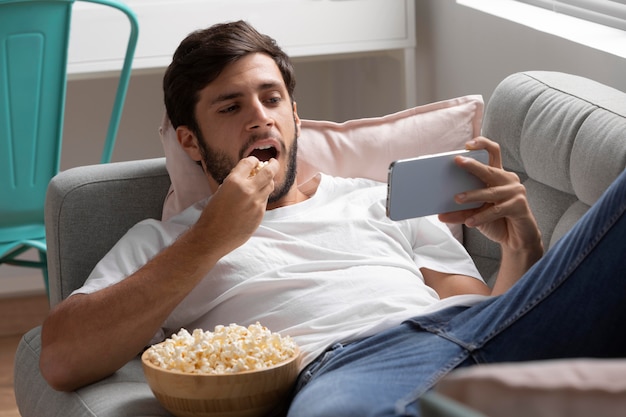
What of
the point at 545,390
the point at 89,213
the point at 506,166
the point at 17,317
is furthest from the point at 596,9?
the point at 17,317

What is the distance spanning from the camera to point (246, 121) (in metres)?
1.84

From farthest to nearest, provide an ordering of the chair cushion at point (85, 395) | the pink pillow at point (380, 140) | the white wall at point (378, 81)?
1. the white wall at point (378, 81)
2. the pink pillow at point (380, 140)
3. the chair cushion at point (85, 395)

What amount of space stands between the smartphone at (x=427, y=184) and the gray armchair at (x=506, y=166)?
0.60 feet

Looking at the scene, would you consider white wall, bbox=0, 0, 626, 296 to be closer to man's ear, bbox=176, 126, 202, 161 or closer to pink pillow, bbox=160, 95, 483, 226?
pink pillow, bbox=160, 95, 483, 226

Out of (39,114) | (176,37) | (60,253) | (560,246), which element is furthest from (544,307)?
(176,37)

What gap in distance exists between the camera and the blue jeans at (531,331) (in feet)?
4.17

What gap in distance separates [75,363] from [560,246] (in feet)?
2.42

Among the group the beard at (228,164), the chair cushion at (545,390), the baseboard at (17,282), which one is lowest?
the baseboard at (17,282)

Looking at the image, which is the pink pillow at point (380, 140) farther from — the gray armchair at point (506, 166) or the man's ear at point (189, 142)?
the man's ear at point (189, 142)

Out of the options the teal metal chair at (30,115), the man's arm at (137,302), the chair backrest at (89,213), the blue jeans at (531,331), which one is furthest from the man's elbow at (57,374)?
the teal metal chair at (30,115)

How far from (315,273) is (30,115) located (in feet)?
3.21

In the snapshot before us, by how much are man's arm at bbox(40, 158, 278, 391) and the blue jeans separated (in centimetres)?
29

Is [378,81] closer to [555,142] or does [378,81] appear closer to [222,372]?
[555,142]

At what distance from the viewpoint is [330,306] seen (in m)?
1.68
